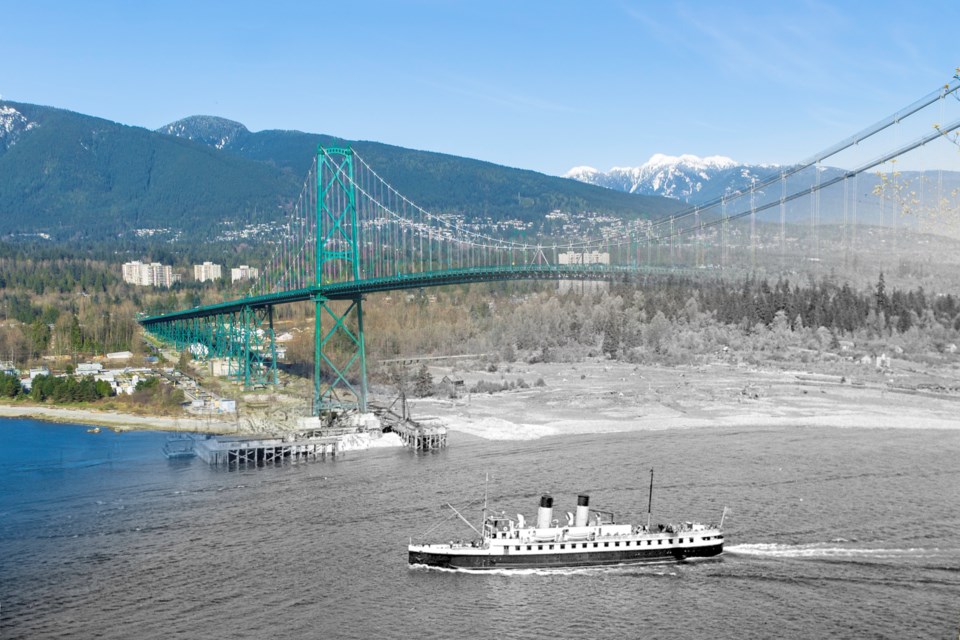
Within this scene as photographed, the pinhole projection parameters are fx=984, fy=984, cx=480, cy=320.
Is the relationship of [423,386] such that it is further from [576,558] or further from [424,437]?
[576,558]

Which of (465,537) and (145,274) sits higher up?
(145,274)

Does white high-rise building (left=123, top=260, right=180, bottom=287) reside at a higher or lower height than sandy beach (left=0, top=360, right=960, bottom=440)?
higher

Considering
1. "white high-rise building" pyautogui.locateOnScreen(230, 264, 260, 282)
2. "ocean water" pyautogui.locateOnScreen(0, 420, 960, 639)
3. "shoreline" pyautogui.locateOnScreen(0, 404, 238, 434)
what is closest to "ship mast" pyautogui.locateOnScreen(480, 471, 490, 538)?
"ocean water" pyautogui.locateOnScreen(0, 420, 960, 639)

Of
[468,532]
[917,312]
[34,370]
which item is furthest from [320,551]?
[917,312]

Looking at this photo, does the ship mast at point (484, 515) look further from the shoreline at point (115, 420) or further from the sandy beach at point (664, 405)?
the shoreline at point (115, 420)

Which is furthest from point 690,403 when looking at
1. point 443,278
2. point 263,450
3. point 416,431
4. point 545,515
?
point 545,515

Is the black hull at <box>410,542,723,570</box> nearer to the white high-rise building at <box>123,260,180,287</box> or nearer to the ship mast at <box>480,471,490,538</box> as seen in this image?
the ship mast at <box>480,471,490,538</box>

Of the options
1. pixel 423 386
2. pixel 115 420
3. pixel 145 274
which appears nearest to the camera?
pixel 115 420
